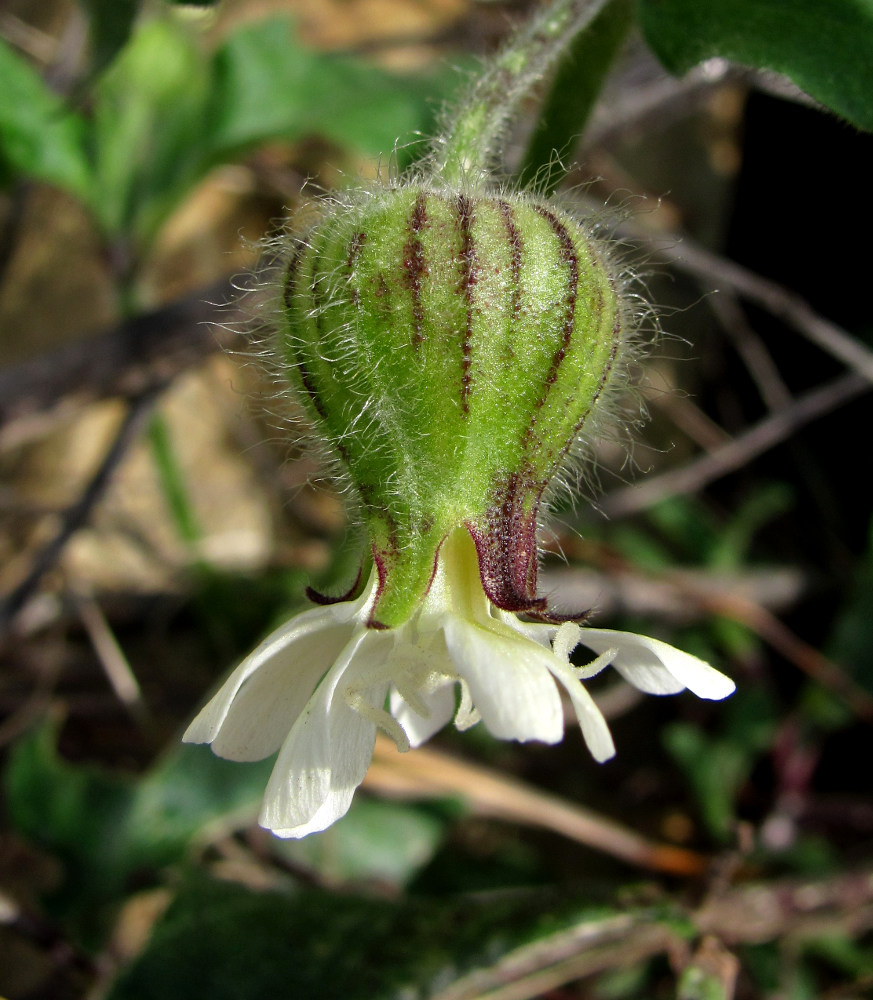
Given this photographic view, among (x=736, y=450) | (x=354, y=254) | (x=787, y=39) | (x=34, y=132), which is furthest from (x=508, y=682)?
(x=736, y=450)

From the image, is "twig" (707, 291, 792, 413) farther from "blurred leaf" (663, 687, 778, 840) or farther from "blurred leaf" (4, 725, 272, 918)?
"blurred leaf" (4, 725, 272, 918)

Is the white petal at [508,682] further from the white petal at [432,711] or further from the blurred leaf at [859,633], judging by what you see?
the blurred leaf at [859,633]

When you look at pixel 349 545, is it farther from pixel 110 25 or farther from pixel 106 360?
pixel 106 360

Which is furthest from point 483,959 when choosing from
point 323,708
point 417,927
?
point 323,708

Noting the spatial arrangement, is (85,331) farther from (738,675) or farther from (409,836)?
(738,675)

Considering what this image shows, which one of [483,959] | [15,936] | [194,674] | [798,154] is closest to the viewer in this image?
[483,959]

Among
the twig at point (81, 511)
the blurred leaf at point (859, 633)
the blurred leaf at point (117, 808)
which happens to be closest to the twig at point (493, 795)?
the blurred leaf at point (117, 808)

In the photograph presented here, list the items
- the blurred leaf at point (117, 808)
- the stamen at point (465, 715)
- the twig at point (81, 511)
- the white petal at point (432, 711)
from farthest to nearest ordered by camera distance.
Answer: the twig at point (81, 511) → the blurred leaf at point (117, 808) → the white petal at point (432, 711) → the stamen at point (465, 715)
